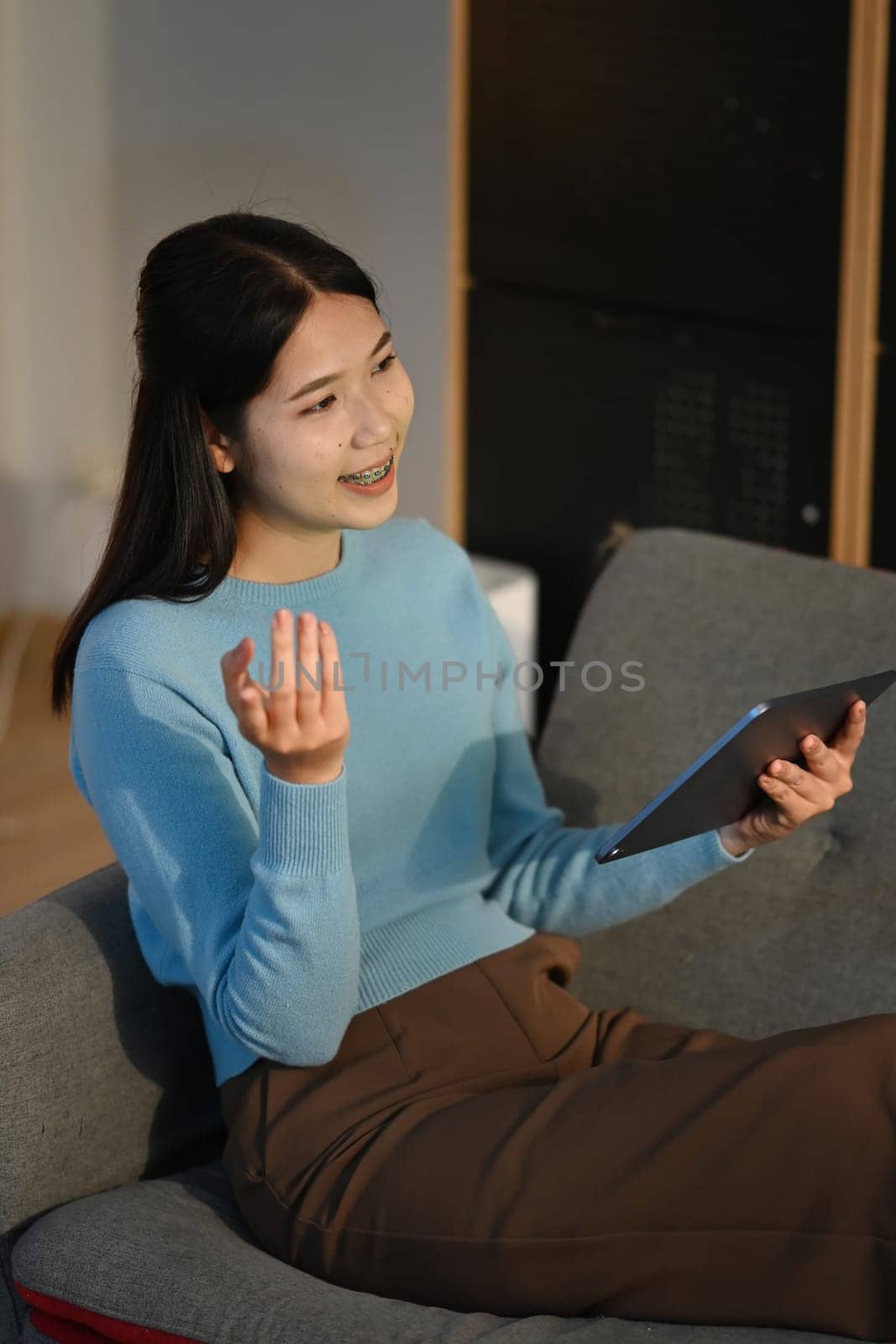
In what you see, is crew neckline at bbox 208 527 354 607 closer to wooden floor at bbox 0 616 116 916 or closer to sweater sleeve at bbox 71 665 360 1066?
sweater sleeve at bbox 71 665 360 1066

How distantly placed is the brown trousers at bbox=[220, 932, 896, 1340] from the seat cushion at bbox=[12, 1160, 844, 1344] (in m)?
0.02

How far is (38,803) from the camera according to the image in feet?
10.5

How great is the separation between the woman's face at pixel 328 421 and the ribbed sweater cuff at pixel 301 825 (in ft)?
0.86

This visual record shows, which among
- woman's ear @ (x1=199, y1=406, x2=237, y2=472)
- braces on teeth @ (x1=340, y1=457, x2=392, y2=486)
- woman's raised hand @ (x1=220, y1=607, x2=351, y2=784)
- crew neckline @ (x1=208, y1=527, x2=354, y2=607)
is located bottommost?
crew neckline @ (x1=208, y1=527, x2=354, y2=607)

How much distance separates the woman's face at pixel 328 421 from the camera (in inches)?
53.8

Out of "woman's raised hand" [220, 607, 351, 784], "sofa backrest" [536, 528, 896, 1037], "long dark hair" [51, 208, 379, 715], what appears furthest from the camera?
"sofa backrest" [536, 528, 896, 1037]

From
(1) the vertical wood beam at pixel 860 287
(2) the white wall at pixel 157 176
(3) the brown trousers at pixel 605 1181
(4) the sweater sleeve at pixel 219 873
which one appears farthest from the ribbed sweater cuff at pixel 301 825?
(2) the white wall at pixel 157 176

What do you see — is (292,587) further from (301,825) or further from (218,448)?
(301,825)

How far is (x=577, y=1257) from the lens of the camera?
123 cm

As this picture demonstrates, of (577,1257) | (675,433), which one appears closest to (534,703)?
(675,433)

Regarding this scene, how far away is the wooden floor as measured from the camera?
2928 millimetres

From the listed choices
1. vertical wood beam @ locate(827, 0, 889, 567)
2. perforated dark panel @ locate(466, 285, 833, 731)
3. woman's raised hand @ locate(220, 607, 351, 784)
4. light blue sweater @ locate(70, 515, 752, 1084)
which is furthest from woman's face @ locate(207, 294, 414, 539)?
perforated dark panel @ locate(466, 285, 833, 731)

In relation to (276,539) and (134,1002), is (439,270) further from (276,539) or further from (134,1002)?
(134,1002)

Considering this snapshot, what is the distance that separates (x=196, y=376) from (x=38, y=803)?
197 cm
